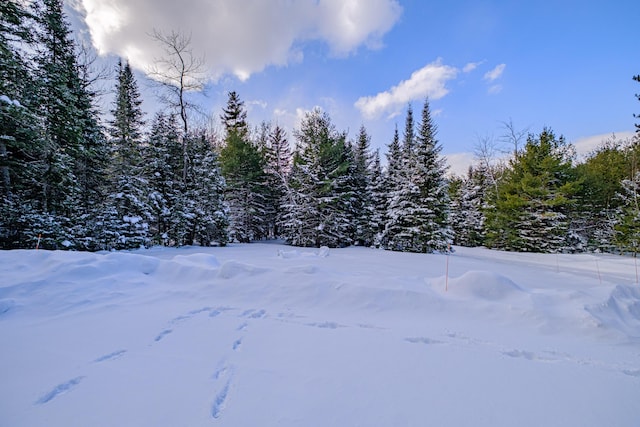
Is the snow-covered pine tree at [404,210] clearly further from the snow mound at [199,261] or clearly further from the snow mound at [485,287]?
the snow mound at [199,261]

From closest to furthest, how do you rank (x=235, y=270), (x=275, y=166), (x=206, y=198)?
(x=235, y=270) < (x=206, y=198) < (x=275, y=166)

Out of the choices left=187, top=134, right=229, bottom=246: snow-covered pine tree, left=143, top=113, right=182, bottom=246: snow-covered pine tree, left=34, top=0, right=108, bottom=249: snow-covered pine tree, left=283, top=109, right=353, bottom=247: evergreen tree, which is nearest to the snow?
left=34, top=0, right=108, bottom=249: snow-covered pine tree

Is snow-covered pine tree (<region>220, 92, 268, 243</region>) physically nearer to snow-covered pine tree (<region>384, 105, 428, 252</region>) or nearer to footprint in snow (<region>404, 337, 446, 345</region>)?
snow-covered pine tree (<region>384, 105, 428, 252</region>)

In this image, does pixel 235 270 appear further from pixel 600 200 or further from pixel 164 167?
pixel 600 200

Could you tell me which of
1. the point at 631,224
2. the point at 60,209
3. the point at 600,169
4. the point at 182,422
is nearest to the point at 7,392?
the point at 182,422

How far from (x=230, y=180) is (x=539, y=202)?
1976cm

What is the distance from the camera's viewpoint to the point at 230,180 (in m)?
17.5

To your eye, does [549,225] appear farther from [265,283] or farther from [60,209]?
[60,209]

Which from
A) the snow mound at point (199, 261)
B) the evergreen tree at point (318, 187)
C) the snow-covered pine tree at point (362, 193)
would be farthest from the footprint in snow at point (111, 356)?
the snow-covered pine tree at point (362, 193)

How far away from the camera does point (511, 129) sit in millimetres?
19969

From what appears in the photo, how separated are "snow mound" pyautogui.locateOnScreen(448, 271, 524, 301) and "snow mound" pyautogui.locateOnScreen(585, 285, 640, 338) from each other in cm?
87

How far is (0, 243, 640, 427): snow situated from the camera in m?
1.72

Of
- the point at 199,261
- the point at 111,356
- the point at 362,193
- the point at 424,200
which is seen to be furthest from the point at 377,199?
the point at 111,356

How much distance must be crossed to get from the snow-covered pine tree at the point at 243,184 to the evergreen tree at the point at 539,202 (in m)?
16.8
